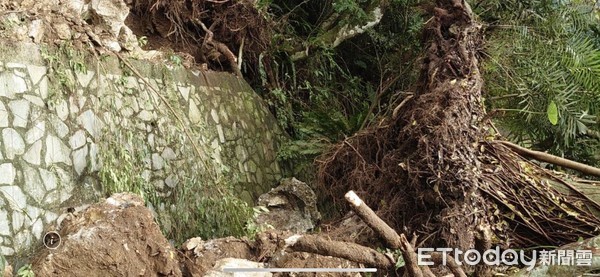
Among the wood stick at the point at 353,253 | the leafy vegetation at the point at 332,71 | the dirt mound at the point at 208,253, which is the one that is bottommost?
the leafy vegetation at the point at 332,71

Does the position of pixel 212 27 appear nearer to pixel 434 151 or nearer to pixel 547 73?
pixel 434 151

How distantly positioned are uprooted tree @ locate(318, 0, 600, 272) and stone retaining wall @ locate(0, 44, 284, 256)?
1758mm

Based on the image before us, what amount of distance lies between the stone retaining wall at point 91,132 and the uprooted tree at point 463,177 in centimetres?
176

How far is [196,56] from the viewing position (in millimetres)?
7316

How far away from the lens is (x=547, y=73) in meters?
6.98

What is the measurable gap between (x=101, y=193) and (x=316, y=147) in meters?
2.97

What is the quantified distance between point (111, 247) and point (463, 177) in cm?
266

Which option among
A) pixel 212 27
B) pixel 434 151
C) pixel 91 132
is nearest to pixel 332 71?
pixel 212 27

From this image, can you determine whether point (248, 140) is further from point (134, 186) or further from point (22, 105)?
point (22, 105)

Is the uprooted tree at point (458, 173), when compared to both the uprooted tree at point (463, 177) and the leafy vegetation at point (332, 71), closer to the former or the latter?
the uprooted tree at point (463, 177)

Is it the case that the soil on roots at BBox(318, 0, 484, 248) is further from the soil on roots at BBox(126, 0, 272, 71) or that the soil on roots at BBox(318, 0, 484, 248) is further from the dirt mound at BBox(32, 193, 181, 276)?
the soil on roots at BBox(126, 0, 272, 71)

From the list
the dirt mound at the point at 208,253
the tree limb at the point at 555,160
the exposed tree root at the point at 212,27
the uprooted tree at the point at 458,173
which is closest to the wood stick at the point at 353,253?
the dirt mound at the point at 208,253

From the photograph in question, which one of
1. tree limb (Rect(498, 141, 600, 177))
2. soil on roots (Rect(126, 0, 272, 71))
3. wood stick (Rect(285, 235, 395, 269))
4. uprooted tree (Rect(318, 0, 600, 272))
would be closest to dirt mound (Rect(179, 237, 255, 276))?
wood stick (Rect(285, 235, 395, 269))

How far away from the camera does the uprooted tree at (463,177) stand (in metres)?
4.88
